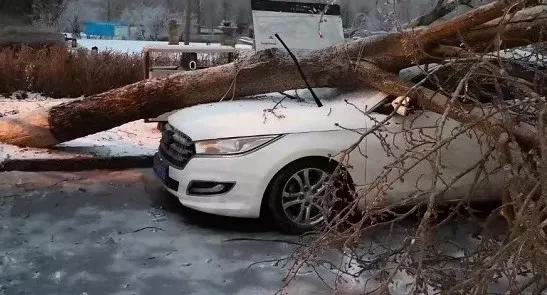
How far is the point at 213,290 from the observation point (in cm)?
471

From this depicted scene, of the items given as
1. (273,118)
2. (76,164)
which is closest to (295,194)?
(273,118)

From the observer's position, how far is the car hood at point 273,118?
5781mm

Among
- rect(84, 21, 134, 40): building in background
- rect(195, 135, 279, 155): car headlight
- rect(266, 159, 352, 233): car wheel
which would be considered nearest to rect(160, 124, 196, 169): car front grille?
rect(195, 135, 279, 155): car headlight

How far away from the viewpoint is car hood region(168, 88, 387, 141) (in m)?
5.78

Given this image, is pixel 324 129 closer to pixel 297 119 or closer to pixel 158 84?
pixel 297 119

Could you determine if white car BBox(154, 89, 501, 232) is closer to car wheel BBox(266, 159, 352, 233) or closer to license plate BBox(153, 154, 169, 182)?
car wheel BBox(266, 159, 352, 233)

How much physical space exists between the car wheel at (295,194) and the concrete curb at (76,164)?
2974 mm

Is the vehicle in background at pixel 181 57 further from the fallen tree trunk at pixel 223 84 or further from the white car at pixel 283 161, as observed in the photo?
the white car at pixel 283 161

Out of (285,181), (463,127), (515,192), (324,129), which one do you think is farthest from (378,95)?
(515,192)

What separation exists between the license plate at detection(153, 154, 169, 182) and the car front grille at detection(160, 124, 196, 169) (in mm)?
51

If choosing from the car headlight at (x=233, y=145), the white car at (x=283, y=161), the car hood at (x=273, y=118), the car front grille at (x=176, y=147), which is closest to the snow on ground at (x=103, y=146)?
the car front grille at (x=176, y=147)

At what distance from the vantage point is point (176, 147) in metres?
6.15

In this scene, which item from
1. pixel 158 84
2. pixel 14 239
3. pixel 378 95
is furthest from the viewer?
pixel 158 84

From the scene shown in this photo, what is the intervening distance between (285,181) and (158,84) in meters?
2.56
